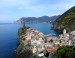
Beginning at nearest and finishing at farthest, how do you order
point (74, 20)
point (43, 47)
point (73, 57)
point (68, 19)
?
point (73, 57)
point (43, 47)
point (74, 20)
point (68, 19)

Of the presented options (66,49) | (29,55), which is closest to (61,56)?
(66,49)

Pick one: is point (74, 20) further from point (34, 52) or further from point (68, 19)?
point (34, 52)

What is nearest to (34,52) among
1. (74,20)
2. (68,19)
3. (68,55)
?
(68,55)

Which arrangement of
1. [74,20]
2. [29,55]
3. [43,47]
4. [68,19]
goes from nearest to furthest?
[29,55], [43,47], [74,20], [68,19]

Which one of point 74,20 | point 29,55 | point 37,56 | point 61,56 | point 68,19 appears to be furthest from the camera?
point 68,19

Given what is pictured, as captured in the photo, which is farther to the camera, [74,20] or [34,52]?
[74,20]

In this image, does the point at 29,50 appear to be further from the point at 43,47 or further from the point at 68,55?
the point at 68,55

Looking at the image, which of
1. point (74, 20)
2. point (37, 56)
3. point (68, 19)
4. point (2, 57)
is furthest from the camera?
point (68, 19)

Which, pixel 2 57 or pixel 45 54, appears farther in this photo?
pixel 2 57

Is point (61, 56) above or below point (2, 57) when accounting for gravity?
above
